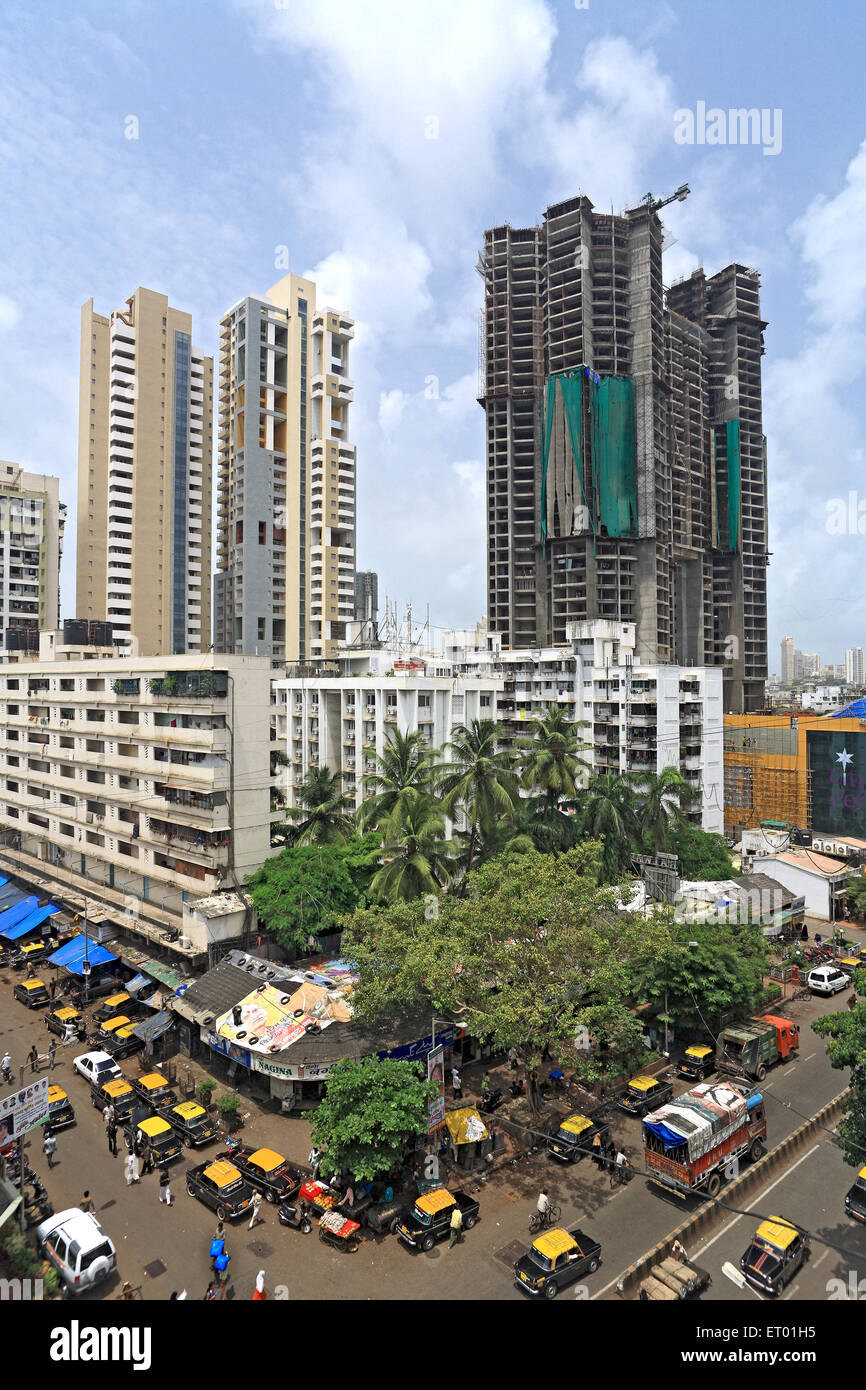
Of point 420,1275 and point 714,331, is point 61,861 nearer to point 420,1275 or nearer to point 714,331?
point 420,1275

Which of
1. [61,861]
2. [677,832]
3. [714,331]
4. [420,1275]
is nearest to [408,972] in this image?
[420,1275]

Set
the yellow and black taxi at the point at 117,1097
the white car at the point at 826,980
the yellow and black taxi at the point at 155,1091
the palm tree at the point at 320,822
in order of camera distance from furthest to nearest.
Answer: the palm tree at the point at 320,822 < the white car at the point at 826,980 < the yellow and black taxi at the point at 155,1091 < the yellow and black taxi at the point at 117,1097

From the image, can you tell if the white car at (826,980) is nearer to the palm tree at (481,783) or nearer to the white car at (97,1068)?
the palm tree at (481,783)

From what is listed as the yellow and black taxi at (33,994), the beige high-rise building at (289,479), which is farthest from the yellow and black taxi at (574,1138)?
the beige high-rise building at (289,479)

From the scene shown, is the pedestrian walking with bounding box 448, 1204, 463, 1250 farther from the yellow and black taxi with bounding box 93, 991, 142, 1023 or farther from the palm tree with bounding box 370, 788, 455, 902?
the yellow and black taxi with bounding box 93, 991, 142, 1023

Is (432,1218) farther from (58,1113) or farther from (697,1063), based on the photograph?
(58,1113)
